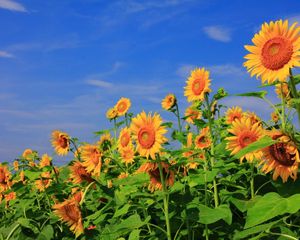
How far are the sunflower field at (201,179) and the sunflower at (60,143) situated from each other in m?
0.01

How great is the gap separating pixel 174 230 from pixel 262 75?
1338 mm

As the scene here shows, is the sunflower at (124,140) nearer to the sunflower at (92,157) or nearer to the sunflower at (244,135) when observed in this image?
the sunflower at (92,157)

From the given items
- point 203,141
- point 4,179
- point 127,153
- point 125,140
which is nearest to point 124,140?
point 125,140

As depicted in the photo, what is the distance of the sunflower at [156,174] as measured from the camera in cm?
345

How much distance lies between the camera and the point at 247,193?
3.81 metres

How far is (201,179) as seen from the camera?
11.9 ft

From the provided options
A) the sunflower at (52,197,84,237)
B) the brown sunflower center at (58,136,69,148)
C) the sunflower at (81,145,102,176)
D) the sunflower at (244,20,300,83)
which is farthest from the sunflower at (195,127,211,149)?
the sunflower at (244,20,300,83)

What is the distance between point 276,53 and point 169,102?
4.31 metres

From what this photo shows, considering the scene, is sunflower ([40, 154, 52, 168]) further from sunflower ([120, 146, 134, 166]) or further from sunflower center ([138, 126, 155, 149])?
sunflower center ([138, 126, 155, 149])

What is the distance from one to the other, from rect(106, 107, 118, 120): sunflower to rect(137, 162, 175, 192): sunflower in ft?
13.4

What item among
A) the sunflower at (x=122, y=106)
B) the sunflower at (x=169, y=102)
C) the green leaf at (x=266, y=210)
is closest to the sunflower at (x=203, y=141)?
the green leaf at (x=266, y=210)

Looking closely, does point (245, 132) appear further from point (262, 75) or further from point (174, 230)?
point (174, 230)

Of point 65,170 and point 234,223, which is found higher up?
point 65,170

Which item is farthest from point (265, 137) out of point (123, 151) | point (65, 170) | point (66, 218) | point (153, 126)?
point (65, 170)
